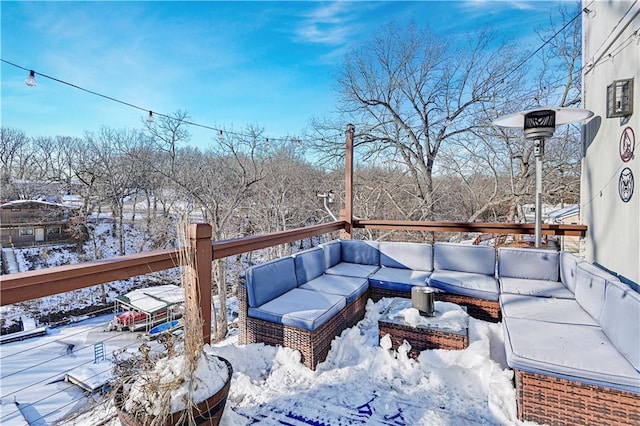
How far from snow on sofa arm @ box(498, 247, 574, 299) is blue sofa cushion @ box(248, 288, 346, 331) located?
178 cm

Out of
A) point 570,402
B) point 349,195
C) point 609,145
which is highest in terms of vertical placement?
point 609,145

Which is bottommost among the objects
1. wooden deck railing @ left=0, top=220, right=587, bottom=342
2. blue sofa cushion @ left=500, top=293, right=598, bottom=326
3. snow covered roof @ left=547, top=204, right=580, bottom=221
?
blue sofa cushion @ left=500, top=293, right=598, bottom=326

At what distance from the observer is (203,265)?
2.33 meters

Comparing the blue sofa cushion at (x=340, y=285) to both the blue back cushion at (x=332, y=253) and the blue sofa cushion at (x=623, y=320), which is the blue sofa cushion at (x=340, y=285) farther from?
the blue sofa cushion at (x=623, y=320)

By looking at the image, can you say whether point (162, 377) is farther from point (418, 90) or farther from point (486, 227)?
point (418, 90)

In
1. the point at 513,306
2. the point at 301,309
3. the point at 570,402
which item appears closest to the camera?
the point at 570,402

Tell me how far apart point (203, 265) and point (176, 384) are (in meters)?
0.99

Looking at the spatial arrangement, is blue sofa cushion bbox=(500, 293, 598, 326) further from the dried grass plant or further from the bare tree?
the bare tree

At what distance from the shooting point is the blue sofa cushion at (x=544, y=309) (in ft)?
8.00

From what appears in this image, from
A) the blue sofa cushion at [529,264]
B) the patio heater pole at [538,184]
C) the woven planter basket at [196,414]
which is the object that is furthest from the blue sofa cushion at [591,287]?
the woven planter basket at [196,414]

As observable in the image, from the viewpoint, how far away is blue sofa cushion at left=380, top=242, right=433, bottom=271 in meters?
4.10

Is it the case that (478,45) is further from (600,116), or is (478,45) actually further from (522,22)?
(600,116)

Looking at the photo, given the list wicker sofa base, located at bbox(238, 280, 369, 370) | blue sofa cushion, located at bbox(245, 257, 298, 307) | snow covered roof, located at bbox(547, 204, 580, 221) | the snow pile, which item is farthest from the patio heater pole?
snow covered roof, located at bbox(547, 204, 580, 221)

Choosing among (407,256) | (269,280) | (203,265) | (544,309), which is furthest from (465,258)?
(203,265)
